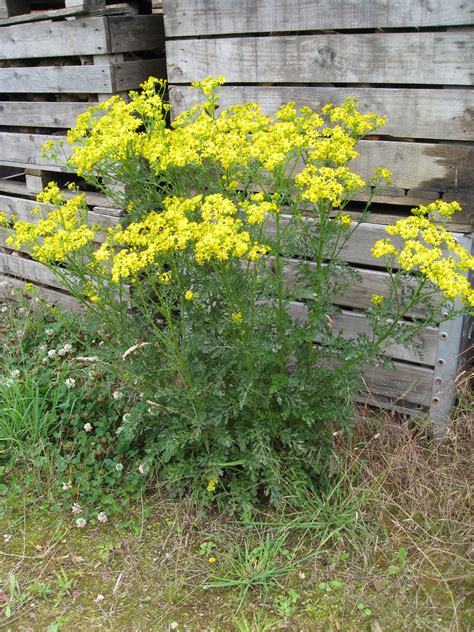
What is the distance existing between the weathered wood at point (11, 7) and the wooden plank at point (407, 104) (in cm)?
201

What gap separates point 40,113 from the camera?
13.5ft

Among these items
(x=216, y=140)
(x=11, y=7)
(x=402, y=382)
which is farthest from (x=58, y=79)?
(x=402, y=382)

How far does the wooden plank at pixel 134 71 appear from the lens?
365 centimetres

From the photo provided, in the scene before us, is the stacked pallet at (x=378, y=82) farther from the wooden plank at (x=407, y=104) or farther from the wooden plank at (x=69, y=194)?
the wooden plank at (x=69, y=194)

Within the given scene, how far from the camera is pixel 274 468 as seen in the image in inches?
113

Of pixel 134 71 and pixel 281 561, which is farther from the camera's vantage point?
pixel 134 71

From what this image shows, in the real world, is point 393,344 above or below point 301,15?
below

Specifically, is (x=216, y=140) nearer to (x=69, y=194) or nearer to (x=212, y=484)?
(x=212, y=484)

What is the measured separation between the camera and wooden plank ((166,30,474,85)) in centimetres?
273

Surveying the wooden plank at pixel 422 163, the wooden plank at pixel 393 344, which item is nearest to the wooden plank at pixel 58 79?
the wooden plank at pixel 422 163

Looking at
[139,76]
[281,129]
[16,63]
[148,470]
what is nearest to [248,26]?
[139,76]

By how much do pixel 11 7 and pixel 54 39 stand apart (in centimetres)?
56

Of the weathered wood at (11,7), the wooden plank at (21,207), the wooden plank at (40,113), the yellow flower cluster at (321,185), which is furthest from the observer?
the wooden plank at (21,207)

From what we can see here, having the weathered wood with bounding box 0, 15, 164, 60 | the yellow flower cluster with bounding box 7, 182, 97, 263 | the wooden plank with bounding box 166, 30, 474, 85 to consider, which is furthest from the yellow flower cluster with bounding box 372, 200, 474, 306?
the weathered wood with bounding box 0, 15, 164, 60
